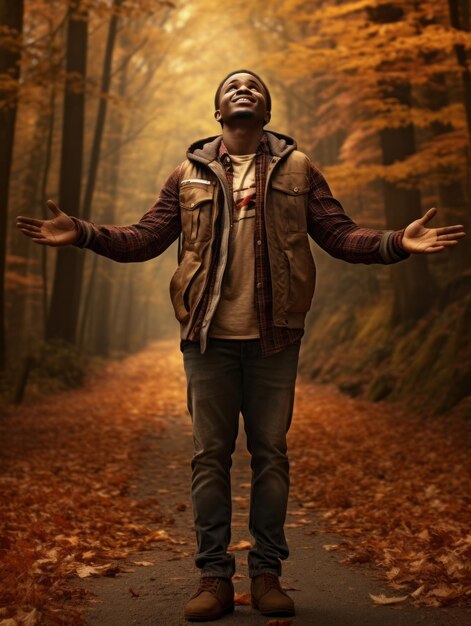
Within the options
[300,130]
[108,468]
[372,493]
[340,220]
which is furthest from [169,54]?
[340,220]

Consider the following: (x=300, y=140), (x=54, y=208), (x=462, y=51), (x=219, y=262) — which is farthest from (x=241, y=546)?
(x=300, y=140)

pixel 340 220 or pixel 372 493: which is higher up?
pixel 340 220

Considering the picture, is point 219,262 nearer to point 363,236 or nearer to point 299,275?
point 299,275

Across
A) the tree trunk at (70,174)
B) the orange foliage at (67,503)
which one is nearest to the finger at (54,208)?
the orange foliage at (67,503)

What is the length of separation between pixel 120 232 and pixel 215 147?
0.68 meters

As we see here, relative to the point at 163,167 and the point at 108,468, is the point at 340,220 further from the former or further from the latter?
the point at 163,167

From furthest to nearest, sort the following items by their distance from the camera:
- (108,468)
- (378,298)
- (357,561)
Answer: (378,298)
(108,468)
(357,561)

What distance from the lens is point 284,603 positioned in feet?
11.8

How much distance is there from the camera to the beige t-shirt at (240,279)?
381cm

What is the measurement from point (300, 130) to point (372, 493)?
21120 millimetres

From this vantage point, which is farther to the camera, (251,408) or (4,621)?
(251,408)

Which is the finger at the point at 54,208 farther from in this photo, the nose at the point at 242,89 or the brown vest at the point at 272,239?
the nose at the point at 242,89

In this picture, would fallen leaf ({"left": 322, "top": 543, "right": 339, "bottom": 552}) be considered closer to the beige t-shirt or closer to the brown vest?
the brown vest

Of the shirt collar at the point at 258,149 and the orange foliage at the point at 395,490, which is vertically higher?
the shirt collar at the point at 258,149
